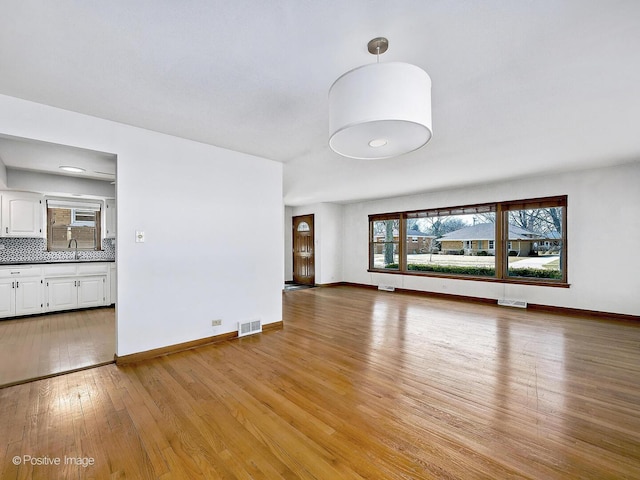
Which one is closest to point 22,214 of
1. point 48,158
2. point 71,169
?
point 71,169

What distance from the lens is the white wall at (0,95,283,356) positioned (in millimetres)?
3023

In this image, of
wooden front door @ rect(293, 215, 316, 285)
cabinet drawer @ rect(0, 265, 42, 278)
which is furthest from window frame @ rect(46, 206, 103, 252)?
wooden front door @ rect(293, 215, 316, 285)

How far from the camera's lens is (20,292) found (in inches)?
185

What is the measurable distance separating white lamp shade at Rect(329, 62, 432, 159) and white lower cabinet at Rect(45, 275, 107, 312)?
19.0 feet

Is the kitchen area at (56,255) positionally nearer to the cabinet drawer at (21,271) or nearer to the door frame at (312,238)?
the cabinet drawer at (21,271)

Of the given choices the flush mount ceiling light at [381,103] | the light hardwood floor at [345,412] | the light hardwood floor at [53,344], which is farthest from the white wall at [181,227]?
the flush mount ceiling light at [381,103]

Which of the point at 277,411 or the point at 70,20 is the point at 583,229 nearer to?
the point at 277,411

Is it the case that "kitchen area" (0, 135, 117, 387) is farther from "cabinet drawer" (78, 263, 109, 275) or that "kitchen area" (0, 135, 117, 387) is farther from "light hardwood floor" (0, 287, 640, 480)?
"light hardwood floor" (0, 287, 640, 480)

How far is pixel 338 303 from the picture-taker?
20.7 ft

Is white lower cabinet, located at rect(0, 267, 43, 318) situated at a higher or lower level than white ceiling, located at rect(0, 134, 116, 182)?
lower

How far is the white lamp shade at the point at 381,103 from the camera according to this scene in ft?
5.09

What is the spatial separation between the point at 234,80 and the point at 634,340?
569 cm

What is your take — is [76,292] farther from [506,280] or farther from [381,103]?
[506,280]

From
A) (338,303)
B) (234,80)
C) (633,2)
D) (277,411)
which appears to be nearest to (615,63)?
(633,2)
